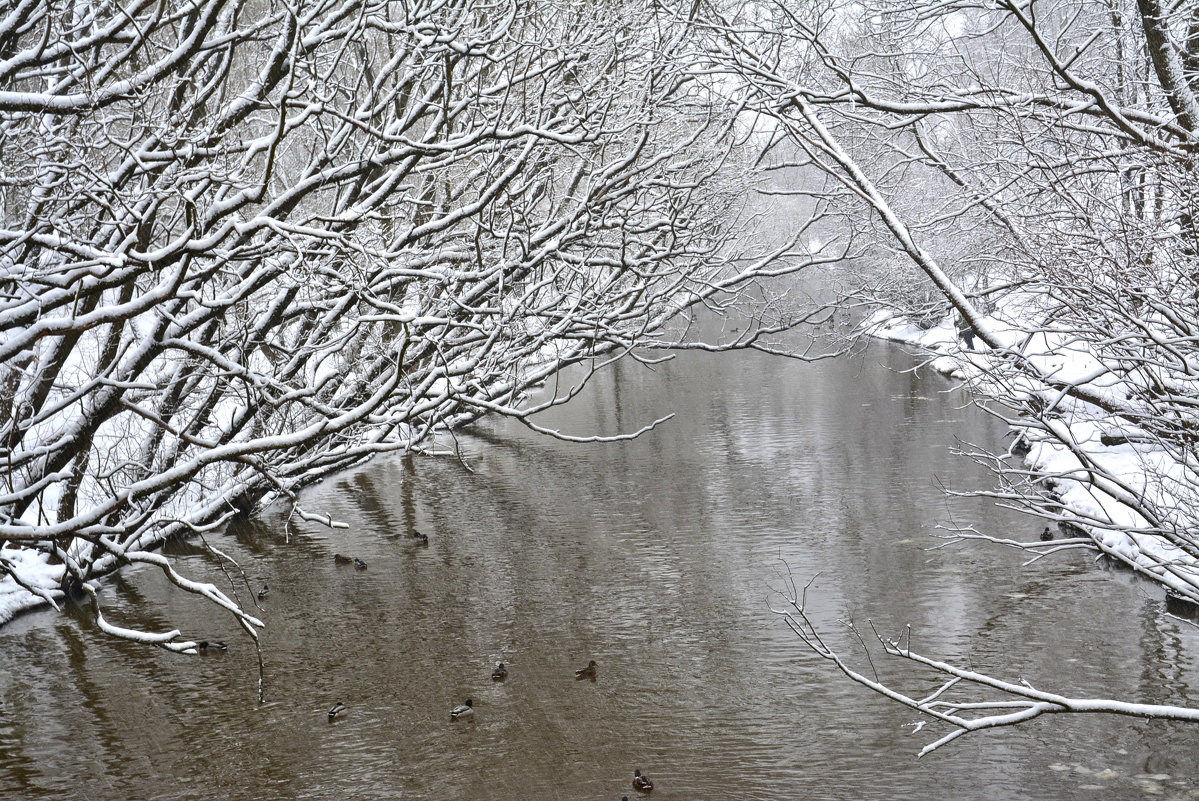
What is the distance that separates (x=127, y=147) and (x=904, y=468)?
11703 millimetres

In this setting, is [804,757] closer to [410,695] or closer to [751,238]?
[410,695]

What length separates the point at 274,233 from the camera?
797 cm

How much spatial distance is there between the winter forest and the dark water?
29 cm

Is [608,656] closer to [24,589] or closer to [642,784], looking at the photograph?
[642,784]

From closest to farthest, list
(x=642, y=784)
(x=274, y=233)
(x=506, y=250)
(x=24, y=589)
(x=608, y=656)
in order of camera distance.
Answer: (x=642, y=784) < (x=274, y=233) < (x=608, y=656) < (x=506, y=250) < (x=24, y=589)

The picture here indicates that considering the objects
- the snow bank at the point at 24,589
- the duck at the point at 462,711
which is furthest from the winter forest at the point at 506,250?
the duck at the point at 462,711

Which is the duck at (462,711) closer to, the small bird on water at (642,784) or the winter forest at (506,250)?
the winter forest at (506,250)

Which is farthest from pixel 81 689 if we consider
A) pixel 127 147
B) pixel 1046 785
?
pixel 1046 785

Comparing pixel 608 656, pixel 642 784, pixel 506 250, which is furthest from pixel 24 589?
pixel 642 784

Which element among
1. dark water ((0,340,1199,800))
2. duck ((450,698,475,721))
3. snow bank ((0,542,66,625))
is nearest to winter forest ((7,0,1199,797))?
snow bank ((0,542,66,625))

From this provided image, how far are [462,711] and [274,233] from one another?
3.90 meters

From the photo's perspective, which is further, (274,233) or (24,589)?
(24,589)

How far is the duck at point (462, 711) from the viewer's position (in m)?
8.05

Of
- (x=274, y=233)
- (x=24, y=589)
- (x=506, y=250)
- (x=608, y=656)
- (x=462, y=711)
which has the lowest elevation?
(x=462, y=711)
